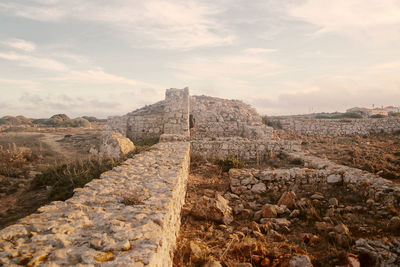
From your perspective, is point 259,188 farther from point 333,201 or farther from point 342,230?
point 342,230

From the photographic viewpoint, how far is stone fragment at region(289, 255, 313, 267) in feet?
9.98

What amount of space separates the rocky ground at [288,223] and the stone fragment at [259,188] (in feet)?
0.09

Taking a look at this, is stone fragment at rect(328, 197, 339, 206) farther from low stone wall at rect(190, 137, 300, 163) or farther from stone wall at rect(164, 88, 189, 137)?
stone wall at rect(164, 88, 189, 137)

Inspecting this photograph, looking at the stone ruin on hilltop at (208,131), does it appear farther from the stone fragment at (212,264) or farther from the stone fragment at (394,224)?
the stone fragment at (212,264)

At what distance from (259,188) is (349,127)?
17.6 meters

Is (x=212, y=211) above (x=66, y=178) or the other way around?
the other way around

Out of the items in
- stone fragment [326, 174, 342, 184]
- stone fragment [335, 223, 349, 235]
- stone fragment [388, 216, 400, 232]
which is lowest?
stone fragment [335, 223, 349, 235]

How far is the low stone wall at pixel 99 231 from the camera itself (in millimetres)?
1992

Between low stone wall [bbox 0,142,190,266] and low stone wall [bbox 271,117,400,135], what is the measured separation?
64.3 ft

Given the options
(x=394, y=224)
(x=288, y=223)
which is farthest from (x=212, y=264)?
(x=394, y=224)

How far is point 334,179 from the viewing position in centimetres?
636

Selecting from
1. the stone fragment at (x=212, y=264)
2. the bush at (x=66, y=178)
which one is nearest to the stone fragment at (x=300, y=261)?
the stone fragment at (x=212, y=264)

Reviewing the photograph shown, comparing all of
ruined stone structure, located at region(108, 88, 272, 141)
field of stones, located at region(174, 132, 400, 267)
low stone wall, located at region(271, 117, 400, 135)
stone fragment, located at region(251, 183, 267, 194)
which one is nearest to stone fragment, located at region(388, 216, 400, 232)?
field of stones, located at region(174, 132, 400, 267)

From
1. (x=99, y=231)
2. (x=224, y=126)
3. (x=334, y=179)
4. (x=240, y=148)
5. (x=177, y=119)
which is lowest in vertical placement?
(x=334, y=179)
